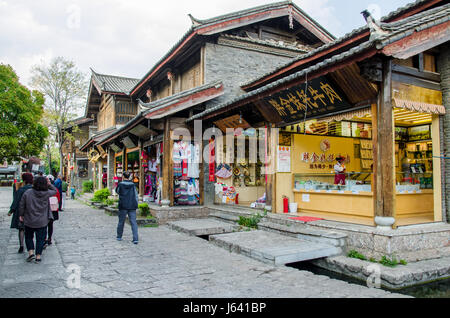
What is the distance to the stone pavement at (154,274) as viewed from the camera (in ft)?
13.9

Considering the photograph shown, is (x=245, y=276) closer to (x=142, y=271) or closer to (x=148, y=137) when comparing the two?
(x=142, y=271)

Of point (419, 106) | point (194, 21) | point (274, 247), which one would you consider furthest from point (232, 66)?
point (274, 247)

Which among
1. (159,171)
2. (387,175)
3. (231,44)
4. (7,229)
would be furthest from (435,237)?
(7,229)

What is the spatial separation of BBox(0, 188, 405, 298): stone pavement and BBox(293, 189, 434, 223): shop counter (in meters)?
2.58

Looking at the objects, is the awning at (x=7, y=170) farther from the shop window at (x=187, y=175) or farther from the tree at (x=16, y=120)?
the shop window at (x=187, y=175)

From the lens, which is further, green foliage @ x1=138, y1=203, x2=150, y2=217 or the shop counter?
green foliage @ x1=138, y1=203, x2=150, y2=217

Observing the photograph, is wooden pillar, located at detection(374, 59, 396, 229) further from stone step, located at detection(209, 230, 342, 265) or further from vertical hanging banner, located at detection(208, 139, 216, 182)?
vertical hanging banner, located at detection(208, 139, 216, 182)

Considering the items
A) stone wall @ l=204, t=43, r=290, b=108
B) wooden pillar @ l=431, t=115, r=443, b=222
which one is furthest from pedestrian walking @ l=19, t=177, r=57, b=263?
wooden pillar @ l=431, t=115, r=443, b=222

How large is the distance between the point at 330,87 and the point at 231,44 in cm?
A: 682

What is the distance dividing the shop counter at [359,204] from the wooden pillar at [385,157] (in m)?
1.06

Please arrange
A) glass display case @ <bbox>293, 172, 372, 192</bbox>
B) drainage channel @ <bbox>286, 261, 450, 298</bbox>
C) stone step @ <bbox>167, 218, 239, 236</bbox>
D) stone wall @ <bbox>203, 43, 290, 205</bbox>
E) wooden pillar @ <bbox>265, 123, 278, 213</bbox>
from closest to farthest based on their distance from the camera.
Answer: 1. drainage channel @ <bbox>286, 261, 450, 298</bbox>
2. glass display case @ <bbox>293, 172, 372, 192</bbox>
3. stone step @ <bbox>167, 218, 239, 236</bbox>
4. wooden pillar @ <bbox>265, 123, 278, 213</bbox>
5. stone wall @ <bbox>203, 43, 290, 205</bbox>

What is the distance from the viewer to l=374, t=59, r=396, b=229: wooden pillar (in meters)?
5.55

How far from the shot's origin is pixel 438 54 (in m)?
6.66

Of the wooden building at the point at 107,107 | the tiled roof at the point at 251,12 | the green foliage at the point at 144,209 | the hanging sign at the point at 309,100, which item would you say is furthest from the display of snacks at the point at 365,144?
the wooden building at the point at 107,107
